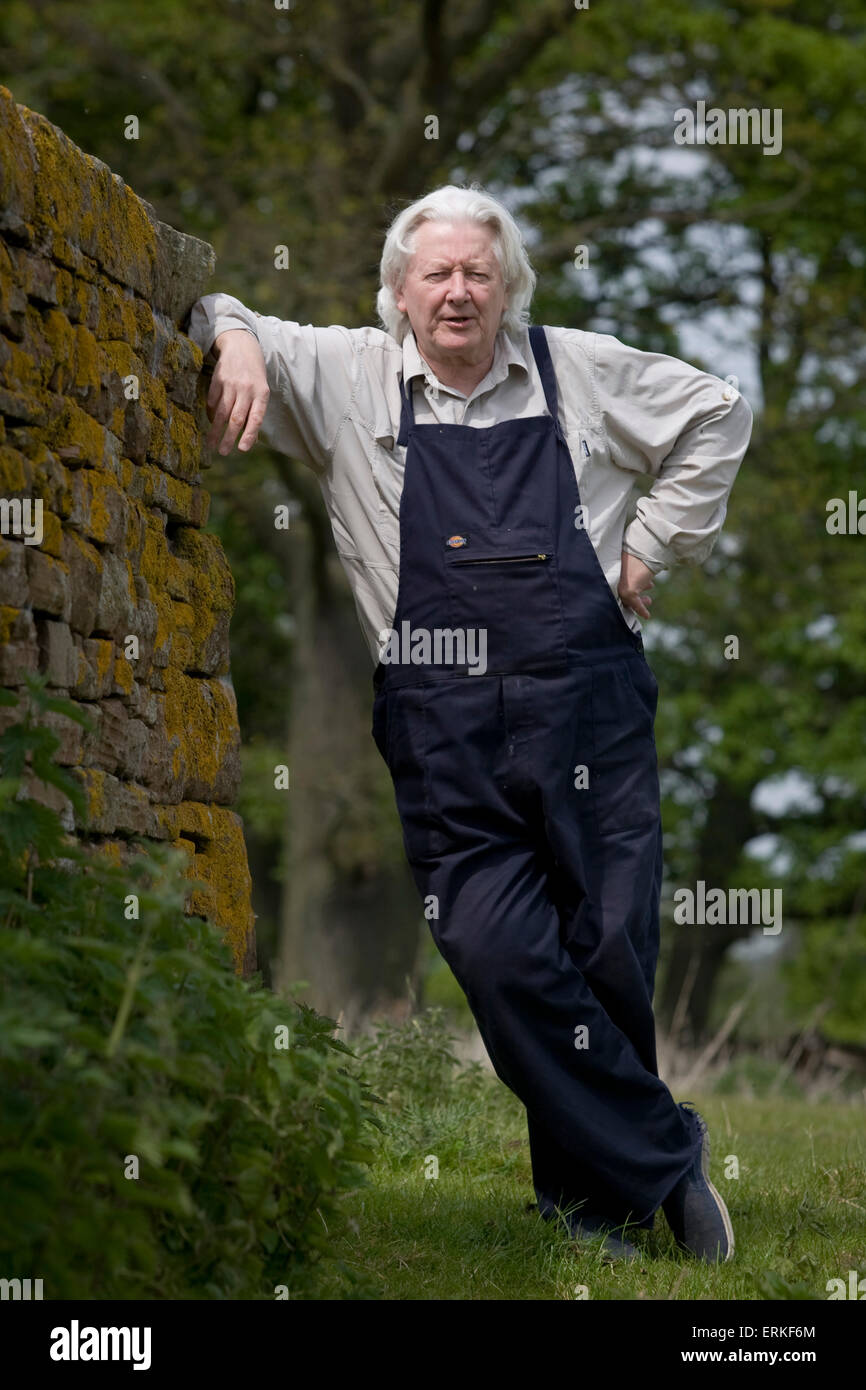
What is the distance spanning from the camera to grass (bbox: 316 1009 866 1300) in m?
3.32

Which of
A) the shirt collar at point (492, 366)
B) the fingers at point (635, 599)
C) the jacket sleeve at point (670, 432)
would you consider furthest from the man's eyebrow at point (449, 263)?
the fingers at point (635, 599)

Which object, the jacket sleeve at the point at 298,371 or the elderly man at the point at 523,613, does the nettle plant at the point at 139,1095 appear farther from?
the jacket sleeve at the point at 298,371

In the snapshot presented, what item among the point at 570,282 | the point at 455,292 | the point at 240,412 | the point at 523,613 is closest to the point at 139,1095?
the point at 523,613

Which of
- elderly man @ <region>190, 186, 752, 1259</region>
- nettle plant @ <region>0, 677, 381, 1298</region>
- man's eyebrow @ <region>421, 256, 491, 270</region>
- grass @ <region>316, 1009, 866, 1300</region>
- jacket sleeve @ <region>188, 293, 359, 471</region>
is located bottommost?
grass @ <region>316, 1009, 866, 1300</region>

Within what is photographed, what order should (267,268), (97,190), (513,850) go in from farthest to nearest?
(267,268), (513,850), (97,190)

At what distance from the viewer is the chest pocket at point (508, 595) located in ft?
11.7

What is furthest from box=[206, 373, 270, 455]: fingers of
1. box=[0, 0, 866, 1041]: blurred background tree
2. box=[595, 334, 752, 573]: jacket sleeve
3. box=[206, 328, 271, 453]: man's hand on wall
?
box=[0, 0, 866, 1041]: blurred background tree

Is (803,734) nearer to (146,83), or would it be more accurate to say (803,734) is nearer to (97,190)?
(146,83)

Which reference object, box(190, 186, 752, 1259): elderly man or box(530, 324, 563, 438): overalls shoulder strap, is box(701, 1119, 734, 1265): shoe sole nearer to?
box(190, 186, 752, 1259): elderly man

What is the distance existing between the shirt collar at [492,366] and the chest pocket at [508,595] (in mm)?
392

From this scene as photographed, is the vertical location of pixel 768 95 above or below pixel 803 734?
above

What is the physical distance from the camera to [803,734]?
1559 centimetres

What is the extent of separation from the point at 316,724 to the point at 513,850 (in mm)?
9409

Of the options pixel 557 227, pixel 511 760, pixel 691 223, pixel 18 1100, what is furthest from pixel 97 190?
pixel 691 223
